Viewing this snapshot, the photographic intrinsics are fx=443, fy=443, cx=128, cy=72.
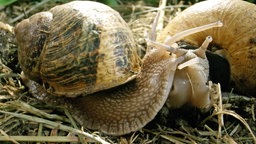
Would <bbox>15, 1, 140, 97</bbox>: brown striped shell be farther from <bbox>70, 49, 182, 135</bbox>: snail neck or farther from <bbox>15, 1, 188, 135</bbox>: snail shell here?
<bbox>70, 49, 182, 135</bbox>: snail neck

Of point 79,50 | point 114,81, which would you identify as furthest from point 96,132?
point 79,50

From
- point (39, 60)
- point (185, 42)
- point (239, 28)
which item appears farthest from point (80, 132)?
point (239, 28)

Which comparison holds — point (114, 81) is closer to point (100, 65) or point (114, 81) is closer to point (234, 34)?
point (100, 65)

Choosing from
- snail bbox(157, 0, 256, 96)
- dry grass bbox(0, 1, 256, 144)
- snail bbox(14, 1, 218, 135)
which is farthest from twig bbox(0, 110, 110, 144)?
snail bbox(157, 0, 256, 96)

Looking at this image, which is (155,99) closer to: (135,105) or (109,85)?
(135,105)

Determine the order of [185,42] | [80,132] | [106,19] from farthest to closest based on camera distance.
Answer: [185,42] → [106,19] → [80,132]

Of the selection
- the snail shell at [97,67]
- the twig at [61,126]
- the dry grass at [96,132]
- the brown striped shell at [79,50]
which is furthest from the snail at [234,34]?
the twig at [61,126]

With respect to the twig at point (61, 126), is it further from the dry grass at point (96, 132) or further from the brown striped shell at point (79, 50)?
the brown striped shell at point (79, 50)
